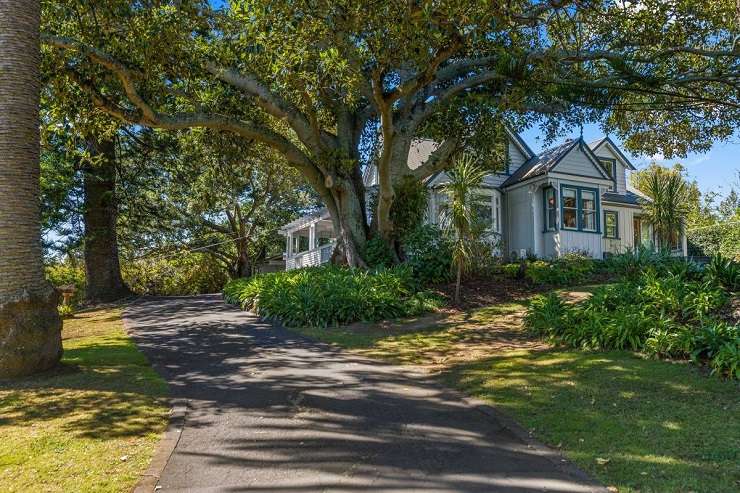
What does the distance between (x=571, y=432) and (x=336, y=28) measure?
769 cm

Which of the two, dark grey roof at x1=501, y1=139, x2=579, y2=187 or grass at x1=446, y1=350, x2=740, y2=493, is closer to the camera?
grass at x1=446, y1=350, x2=740, y2=493

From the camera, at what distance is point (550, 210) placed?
19.9m

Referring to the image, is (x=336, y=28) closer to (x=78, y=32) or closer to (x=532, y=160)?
(x=78, y=32)

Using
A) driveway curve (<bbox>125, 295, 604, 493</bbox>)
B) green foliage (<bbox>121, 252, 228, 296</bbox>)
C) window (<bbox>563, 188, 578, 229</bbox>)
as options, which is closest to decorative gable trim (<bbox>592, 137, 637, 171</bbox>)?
window (<bbox>563, 188, 578, 229</bbox>)

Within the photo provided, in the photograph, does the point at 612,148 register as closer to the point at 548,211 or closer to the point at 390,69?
the point at 548,211

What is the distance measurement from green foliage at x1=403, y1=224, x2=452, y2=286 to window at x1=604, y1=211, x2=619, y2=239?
11.5 m

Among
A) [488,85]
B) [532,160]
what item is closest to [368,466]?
[488,85]

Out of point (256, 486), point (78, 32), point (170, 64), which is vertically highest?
point (78, 32)

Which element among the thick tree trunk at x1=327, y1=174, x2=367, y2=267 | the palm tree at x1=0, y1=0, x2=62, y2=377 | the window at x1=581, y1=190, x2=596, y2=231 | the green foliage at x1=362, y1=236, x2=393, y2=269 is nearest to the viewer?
the palm tree at x1=0, y1=0, x2=62, y2=377

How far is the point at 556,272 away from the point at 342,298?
6.79m

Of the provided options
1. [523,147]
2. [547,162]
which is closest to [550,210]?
[547,162]

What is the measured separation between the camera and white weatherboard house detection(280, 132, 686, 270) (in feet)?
64.5

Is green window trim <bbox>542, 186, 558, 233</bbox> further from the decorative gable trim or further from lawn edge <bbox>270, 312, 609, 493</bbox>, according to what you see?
lawn edge <bbox>270, 312, 609, 493</bbox>

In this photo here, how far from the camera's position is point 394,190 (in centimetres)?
1519
